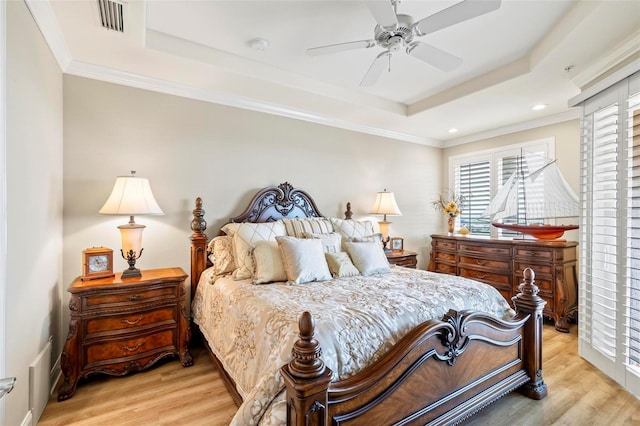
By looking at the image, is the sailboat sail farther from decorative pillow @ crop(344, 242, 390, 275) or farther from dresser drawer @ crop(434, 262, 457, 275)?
decorative pillow @ crop(344, 242, 390, 275)

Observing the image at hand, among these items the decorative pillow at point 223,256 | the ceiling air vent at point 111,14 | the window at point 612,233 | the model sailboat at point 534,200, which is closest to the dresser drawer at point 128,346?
the decorative pillow at point 223,256

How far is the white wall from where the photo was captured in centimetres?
158

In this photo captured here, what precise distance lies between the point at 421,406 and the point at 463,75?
305 cm

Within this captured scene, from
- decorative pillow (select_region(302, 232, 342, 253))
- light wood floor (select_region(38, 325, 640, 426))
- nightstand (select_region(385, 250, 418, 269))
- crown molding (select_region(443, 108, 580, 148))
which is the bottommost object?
light wood floor (select_region(38, 325, 640, 426))

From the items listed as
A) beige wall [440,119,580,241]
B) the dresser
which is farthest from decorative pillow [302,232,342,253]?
beige wall [440,119,580,241]

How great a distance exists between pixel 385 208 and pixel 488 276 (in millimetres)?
1654

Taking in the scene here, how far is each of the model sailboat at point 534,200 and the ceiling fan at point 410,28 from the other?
233 cm

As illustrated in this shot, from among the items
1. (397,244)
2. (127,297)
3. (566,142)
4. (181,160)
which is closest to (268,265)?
(127,297)

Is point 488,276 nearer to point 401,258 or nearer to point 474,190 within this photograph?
point 401,258

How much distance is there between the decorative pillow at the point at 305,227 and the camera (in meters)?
3.11

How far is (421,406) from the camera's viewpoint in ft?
5.27

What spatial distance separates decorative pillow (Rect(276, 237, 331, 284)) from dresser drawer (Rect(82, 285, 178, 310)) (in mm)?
994

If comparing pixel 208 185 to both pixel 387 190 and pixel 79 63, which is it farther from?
pixel 387 190

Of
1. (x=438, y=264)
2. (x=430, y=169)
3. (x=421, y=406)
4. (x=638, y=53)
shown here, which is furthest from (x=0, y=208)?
(x=430, y=169)
